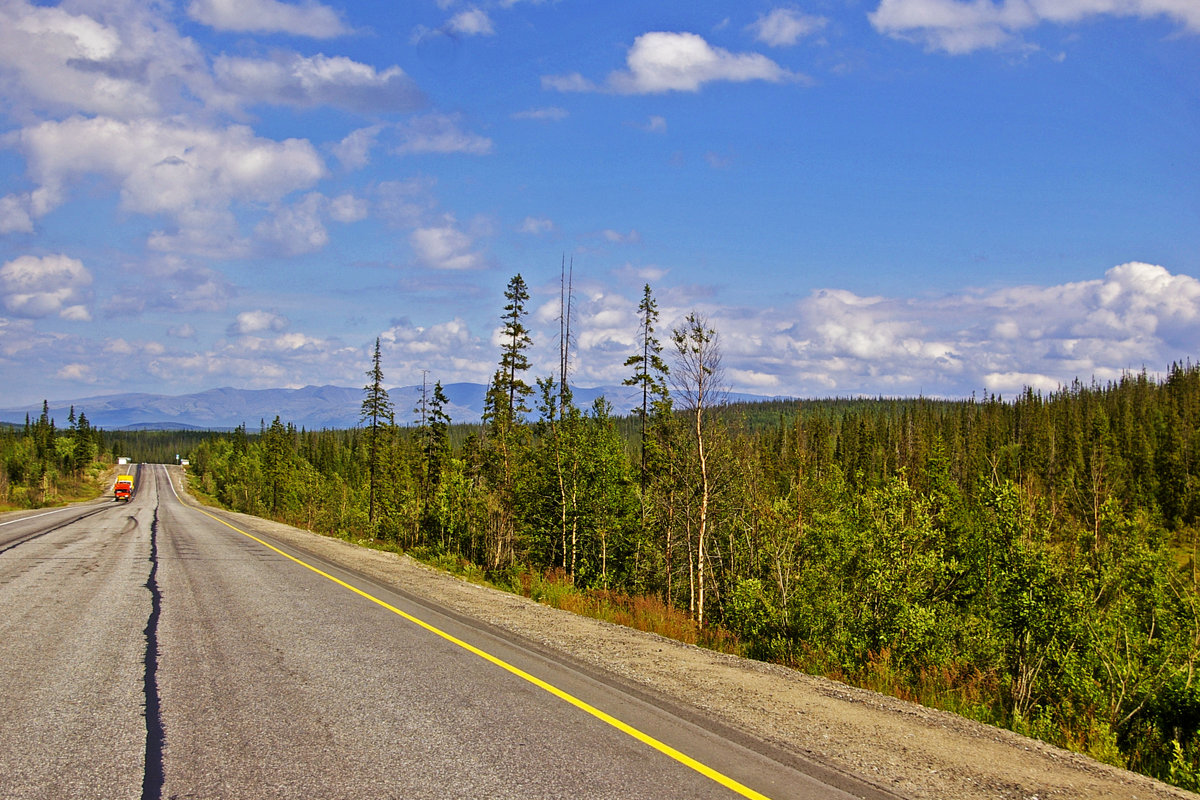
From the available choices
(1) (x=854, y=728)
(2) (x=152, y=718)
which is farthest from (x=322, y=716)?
(1) (x=854, y=728)

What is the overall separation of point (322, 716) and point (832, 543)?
20659mm

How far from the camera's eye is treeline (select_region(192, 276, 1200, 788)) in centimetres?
1066

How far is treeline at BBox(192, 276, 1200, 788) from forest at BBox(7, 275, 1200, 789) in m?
0.08

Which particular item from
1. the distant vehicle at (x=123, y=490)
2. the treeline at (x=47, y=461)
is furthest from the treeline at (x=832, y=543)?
the treeline at (x=47, y=461)

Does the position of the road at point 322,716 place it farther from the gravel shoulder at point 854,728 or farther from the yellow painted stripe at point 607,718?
the gravel shoulder at point 854,728

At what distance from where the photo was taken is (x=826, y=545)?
22781 mm

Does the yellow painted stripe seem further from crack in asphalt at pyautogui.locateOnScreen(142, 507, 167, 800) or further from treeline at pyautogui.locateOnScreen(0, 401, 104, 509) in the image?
treeline at pyautogui.locateOnScreen(0, 401, 104, 509)

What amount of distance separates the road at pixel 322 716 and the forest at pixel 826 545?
4811 mm

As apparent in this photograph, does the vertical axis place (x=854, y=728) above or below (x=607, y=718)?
below

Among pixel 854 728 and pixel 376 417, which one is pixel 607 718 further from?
pixel 376 417

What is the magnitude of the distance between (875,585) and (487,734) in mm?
11148

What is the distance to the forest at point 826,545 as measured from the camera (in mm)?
10646

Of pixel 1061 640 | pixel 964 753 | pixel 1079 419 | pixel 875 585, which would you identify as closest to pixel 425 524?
pixel 875 585

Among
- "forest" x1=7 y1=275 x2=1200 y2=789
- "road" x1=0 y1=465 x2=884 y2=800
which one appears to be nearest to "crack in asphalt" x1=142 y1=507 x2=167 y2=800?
"road" x1=0 y1=465 x2=884 y2=800
